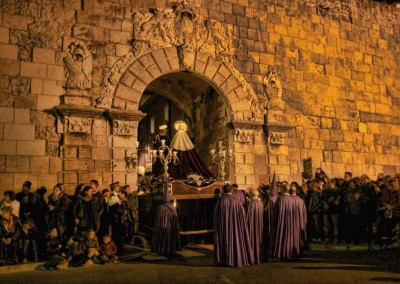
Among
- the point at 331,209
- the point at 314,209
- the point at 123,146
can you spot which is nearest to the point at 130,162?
the point at 123,146

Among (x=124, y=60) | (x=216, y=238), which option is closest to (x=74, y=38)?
(x=124, y=60)

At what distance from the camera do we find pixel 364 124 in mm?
11578

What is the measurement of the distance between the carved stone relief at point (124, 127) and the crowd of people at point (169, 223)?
4.13ft

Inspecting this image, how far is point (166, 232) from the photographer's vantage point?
7.00m

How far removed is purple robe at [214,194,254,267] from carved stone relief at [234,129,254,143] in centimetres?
366

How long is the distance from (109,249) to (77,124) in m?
2.84

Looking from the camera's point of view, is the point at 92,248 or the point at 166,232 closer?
the point at 92,248

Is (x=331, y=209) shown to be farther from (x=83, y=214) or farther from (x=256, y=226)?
(x=83, y=214)

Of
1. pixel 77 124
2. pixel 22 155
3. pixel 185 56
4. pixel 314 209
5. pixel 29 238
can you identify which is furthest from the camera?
pixel 185 56

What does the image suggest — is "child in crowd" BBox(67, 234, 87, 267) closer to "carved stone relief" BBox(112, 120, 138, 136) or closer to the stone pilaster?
"carved stone relief" BBox(112, 120, 138, 136)

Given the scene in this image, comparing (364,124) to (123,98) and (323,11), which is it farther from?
(123,98)

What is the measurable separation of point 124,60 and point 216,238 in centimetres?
484

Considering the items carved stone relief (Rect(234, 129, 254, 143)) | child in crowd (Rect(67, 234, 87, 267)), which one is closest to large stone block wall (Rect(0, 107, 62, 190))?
child in crowd (Rect(67, 234, 87, 267))

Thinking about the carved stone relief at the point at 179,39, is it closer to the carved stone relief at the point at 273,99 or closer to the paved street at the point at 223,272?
the carved stone relief at the point at 273,99
